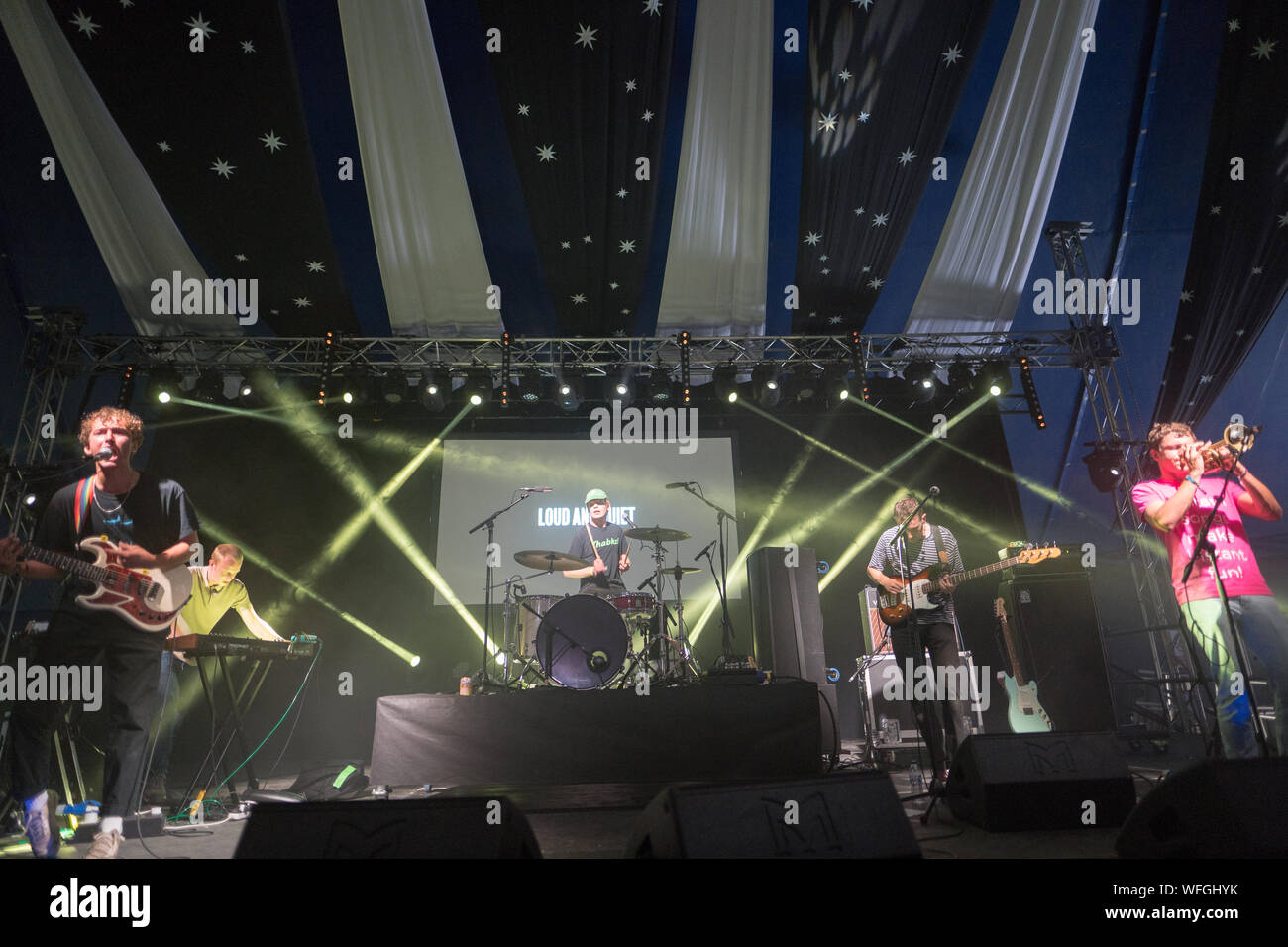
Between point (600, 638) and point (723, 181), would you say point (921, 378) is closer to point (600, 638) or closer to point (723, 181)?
point (723, 181)

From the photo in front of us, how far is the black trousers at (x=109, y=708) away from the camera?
9.41ft

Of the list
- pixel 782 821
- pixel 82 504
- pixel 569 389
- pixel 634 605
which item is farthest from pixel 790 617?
pixel 82 504

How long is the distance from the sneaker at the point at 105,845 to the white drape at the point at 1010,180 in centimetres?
750

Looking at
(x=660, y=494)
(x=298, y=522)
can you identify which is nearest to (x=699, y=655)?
(x=660, y=494)

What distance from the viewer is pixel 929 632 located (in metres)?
4.39

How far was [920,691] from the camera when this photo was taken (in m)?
4.02

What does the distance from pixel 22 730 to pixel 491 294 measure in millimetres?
5246

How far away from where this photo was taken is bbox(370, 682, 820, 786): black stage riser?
458 centimetres

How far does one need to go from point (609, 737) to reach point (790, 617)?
239 centimetres

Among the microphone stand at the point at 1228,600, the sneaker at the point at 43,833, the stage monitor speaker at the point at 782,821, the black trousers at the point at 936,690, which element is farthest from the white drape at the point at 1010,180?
the sneaker at the point at 43,833

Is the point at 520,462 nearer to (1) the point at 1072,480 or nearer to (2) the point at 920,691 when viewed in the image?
(2) the point at 920,691

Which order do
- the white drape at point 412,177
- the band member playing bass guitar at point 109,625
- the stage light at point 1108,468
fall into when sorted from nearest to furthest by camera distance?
the band member playing bass guitar at point 109,625 → the white drape at point 412,177 → the stage light at point 1108,468

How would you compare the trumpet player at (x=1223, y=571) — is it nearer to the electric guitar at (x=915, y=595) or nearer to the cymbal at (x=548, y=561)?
the electric guitar at (x=915, y=595)

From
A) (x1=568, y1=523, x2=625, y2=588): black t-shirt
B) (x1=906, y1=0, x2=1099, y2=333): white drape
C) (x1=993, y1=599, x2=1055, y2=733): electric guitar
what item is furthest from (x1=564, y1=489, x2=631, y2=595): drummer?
(x1=906, y1=0, x2=1099, y2=333): white drape
